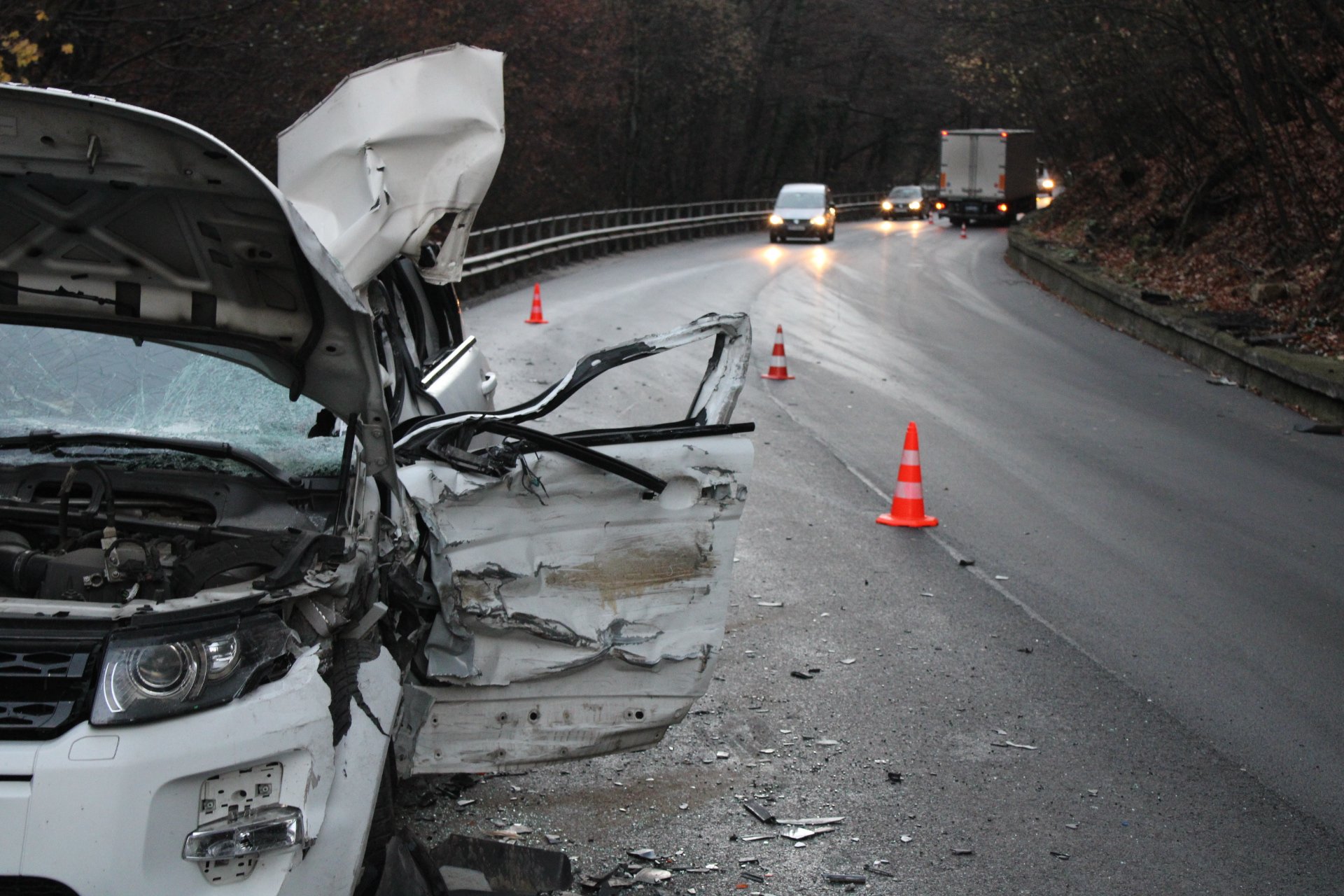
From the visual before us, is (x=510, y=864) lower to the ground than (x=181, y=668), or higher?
lower

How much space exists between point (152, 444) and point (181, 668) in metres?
1.38

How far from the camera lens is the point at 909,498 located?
9.38m

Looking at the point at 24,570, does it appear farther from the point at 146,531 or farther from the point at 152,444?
the point at 152,444

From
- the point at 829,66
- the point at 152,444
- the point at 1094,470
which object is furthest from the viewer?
the point at 829,66

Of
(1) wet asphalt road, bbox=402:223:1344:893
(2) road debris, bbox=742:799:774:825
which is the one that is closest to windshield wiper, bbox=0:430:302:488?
(1) wet asphalt road, bbox=402:223:1344:893

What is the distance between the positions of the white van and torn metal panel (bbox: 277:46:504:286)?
37340 millimetres

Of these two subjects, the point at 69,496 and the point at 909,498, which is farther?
the point at 909,498

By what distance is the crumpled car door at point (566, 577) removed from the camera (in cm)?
428

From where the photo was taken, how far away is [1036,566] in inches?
331

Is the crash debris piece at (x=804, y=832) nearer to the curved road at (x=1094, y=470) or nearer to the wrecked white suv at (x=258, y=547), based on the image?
the wrecked white suv at (x=258, y=547)

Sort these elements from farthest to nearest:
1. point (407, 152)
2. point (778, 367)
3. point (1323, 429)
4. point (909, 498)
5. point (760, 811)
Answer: point (778, 367) → point (1323, 429) → point (909, 498) → point (407, 152) → point (760, 811)

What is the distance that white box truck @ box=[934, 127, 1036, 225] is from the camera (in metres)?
52.5

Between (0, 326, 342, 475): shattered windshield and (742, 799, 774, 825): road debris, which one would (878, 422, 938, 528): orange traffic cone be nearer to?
(742, 799, 774, 825): road debris

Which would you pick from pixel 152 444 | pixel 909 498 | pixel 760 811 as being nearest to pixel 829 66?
pixel 909 498
